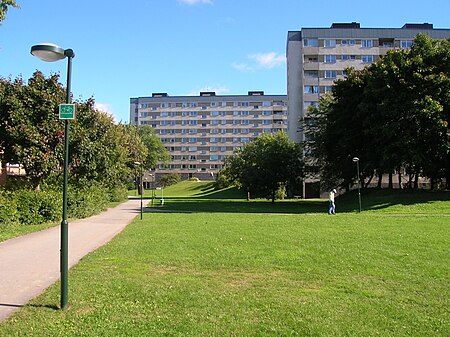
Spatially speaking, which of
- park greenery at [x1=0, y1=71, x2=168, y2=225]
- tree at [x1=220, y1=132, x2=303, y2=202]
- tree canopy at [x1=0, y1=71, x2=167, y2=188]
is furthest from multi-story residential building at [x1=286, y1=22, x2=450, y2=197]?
tree canopy at [x1=0, y1=71, x2=167, y2=188]

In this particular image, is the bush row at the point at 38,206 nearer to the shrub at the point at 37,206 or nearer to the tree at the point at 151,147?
the shrub at the point at 37,206

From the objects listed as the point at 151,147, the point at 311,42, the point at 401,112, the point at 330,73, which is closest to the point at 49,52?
the point at 401,112

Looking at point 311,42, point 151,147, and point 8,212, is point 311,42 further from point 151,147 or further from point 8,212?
point 8,212

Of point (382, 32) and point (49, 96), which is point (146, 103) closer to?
point (382, 32)

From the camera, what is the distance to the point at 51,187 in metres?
26.6

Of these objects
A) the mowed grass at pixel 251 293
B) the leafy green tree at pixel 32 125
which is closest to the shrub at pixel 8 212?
the leafy green tree at pixel 32 125

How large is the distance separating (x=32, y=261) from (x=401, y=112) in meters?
27.8

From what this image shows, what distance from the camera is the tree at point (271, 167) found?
157 ft

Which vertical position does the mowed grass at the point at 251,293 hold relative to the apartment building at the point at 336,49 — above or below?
below

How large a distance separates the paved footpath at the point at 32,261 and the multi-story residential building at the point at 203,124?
104 m

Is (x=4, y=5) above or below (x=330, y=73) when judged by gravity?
below

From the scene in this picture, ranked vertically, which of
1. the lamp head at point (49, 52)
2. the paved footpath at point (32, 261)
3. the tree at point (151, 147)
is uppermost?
the tree at point (151, 147)

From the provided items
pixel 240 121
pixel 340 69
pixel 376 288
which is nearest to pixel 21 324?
pixel 376 288

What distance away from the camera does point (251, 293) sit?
22.7 ft
